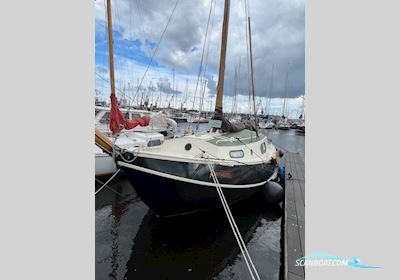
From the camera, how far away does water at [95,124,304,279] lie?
5.42m

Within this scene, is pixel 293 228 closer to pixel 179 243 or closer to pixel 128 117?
pixel 179 243

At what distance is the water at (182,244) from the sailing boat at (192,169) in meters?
0.65

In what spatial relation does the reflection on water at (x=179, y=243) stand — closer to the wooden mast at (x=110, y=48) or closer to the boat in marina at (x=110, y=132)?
the boat in marina at (x=110, y=132)

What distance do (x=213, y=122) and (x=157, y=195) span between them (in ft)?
12.5

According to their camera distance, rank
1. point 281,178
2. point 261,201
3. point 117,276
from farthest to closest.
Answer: point 281,178, point 261,201, point 117,276

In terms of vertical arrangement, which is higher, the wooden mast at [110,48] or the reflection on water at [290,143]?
the wooden mast at [110,48]

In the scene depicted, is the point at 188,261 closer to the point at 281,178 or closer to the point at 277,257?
the point at 277,257

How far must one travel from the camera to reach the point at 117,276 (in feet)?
17.0

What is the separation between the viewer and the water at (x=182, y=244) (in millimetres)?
5422

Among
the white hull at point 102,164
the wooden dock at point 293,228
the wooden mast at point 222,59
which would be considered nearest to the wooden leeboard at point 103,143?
the wooden mast at point 222,59

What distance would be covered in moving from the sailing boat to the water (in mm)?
649

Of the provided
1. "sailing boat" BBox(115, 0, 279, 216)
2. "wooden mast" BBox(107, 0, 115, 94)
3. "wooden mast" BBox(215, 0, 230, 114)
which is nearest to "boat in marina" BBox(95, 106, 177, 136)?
"wooden mast" BBox(107, 0, 115, 94)
